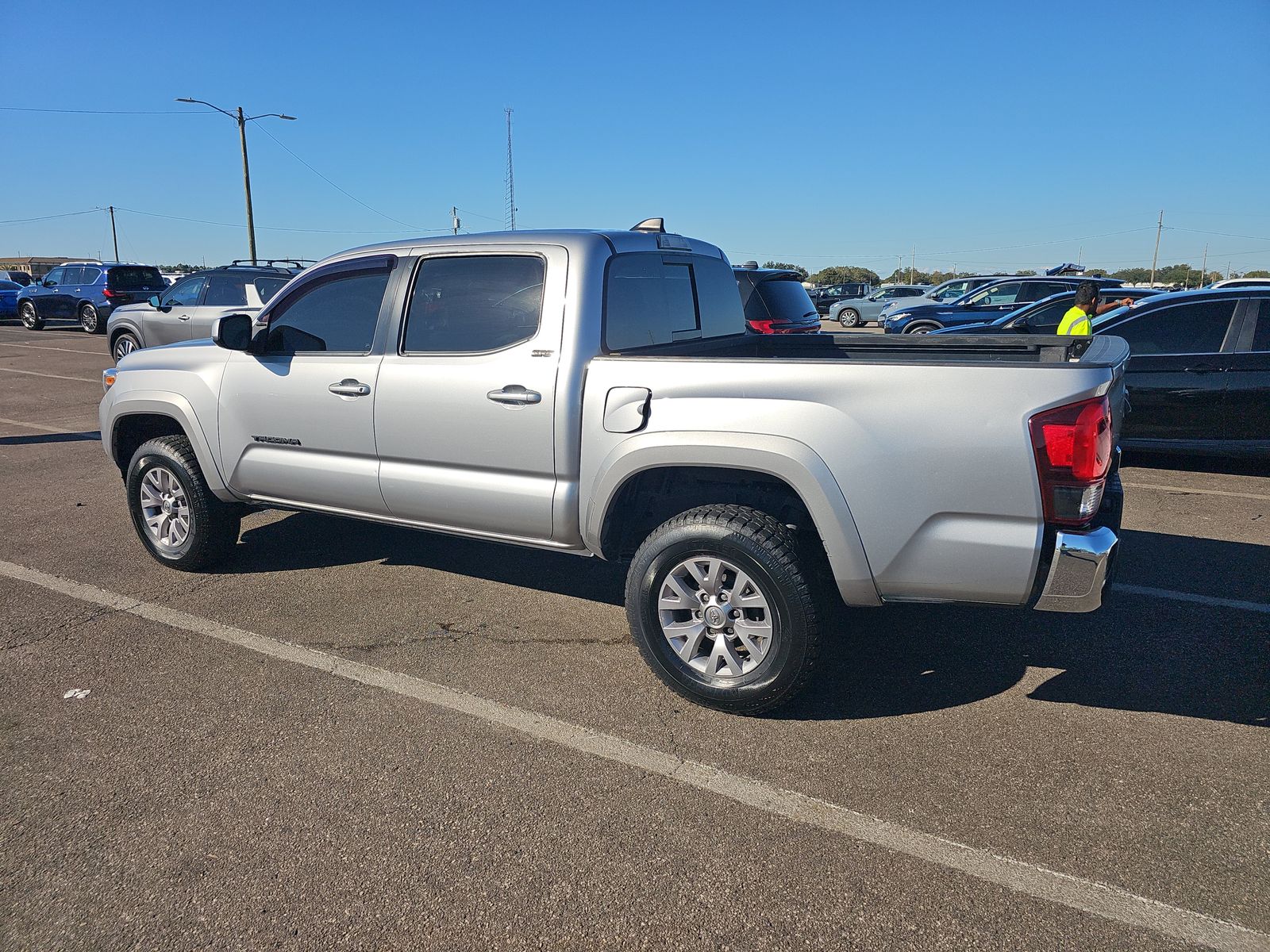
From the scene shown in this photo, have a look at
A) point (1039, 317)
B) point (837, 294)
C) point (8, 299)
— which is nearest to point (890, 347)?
point (1039, 317)

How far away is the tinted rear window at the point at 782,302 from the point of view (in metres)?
9.79

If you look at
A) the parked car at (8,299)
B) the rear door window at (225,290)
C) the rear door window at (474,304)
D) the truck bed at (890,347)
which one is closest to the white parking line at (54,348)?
the parked car at (8,299)

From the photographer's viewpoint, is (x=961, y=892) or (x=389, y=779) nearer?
(x=961, y=892)

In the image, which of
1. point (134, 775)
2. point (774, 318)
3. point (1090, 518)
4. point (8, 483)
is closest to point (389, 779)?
point (134, 775)

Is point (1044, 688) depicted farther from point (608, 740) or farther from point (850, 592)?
point (608, 740)

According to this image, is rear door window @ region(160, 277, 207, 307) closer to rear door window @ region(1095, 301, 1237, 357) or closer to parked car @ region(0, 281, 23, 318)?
rear door window @ region(1095, 301, 1237, 357)

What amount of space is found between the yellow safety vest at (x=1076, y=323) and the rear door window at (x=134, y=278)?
21.6m

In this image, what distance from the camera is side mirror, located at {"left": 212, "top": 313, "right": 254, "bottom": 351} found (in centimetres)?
459

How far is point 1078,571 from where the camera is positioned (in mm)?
2977

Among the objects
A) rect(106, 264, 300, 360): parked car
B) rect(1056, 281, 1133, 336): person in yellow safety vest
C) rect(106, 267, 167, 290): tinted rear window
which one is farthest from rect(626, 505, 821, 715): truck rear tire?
rect(106, 267, 167, 290): tinted rear window

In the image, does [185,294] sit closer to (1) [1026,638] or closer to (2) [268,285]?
(2) [268,285]

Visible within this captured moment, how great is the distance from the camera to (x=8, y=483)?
24.1ft

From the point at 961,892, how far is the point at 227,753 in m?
2.52

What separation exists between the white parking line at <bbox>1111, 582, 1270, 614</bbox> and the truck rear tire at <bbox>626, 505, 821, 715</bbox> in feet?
7.35
